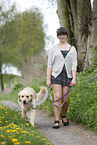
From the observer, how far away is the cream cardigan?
4.34 m

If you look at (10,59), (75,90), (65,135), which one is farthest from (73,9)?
(10,59)

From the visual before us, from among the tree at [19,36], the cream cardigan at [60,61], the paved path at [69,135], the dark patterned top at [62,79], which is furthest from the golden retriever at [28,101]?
the tree at [19,36]

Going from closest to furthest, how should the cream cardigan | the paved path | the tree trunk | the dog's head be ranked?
1. the paved path
2. the dog's head
3. the cream cardigan
4. the tree trunk

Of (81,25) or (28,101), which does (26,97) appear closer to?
(28,101)

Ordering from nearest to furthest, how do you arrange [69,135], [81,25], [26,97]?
[69,135] → [26,97] → [81,25]

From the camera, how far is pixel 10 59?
2341cm

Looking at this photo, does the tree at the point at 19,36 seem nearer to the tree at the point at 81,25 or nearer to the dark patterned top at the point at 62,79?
the tree at the point at 81,25

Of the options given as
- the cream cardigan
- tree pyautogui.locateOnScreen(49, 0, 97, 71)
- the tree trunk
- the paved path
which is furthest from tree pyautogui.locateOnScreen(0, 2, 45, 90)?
the paved path

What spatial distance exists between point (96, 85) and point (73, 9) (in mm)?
4210

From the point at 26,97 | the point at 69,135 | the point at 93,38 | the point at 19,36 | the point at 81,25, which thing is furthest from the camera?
the point at 19,36

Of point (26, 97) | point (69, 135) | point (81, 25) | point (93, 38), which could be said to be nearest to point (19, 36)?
point (81, 25)

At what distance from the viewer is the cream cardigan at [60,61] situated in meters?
4.34

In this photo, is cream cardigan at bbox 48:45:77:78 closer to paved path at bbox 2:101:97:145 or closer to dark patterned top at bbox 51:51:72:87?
dark patterned top at bbox 51:51:72:87

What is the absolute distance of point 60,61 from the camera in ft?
14.2
